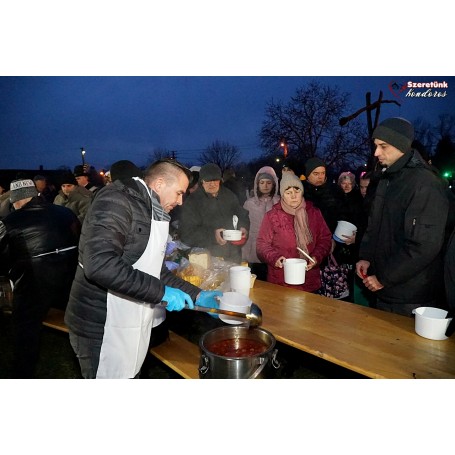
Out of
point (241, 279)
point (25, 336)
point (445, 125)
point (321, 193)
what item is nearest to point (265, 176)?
point (321, 193)

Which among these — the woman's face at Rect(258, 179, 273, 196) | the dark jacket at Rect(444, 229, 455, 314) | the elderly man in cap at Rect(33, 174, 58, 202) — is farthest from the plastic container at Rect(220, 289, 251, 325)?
the elderly man in cap at Rect(33, 174, 58, 202)

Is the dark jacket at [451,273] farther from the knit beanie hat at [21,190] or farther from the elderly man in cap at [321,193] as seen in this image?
the knit beanie hat at [21,190]

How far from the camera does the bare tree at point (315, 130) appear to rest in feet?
31.6

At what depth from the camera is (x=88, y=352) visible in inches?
73.7

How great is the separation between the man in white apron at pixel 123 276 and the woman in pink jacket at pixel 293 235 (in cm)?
112

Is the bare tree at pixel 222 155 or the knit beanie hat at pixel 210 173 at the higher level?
the bare tree at pixel 222 155

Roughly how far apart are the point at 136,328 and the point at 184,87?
2.11 meters

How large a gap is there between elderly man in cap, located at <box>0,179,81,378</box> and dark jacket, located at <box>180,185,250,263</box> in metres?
1.38

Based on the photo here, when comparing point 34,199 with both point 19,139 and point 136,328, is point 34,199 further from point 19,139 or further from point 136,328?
point 136,328

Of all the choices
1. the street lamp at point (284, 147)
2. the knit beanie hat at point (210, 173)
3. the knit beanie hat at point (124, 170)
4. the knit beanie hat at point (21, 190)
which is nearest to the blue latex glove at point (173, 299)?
the knit beanie hat at point (124, 170)

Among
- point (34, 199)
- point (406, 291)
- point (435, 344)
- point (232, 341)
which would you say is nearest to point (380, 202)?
point (406, 291)

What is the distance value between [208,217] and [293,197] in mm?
1331

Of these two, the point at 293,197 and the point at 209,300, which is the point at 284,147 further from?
the point at 209,300

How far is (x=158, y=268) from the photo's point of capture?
76.2 inches
